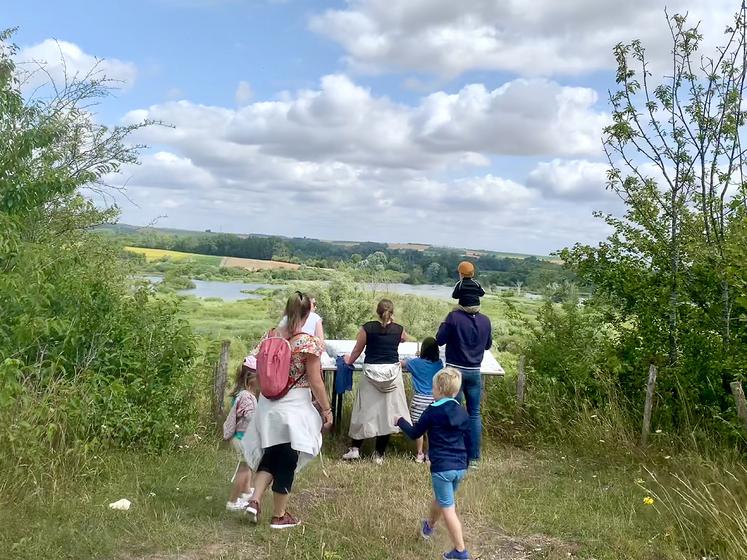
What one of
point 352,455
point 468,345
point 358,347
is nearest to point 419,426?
point 468,345

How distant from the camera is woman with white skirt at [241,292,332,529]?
4160mm

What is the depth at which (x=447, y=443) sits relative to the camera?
4.01 meters

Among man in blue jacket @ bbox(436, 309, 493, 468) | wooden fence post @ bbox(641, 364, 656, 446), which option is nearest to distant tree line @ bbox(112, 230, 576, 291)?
wooden fence post @ bbox(641, 364, 656, 446)

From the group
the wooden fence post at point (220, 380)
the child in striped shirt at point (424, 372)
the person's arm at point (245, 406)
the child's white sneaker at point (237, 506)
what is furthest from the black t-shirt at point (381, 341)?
the child's white sneaker at point (237, 506)

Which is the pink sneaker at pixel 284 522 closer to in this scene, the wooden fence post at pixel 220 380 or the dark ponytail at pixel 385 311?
the dark ponytail at pixel 385 311

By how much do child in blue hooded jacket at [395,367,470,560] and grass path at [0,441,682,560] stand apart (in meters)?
0.28

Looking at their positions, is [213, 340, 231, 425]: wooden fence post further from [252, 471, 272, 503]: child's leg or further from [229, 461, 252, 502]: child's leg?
[252, 471, 272, 503]: child's leg

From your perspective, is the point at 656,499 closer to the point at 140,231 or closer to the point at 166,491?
the point at 166,491

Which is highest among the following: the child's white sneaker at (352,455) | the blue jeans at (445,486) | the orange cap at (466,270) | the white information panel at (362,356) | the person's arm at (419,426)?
the orange cap at (466,270)

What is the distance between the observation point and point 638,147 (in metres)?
7.30

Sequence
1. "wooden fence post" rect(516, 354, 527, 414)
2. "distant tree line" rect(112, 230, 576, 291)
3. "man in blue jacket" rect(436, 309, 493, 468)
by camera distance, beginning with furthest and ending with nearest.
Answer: "distant tree line" rect(112, 230, 576, 291), "wooden fence post" rect(516, 354, 527, 414), "man in blue jacket" rect(436, 309, 493, 468)

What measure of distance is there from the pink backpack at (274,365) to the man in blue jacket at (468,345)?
224 cm

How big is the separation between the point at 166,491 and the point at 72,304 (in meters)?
2.13

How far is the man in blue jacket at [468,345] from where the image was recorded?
5.97 metres
